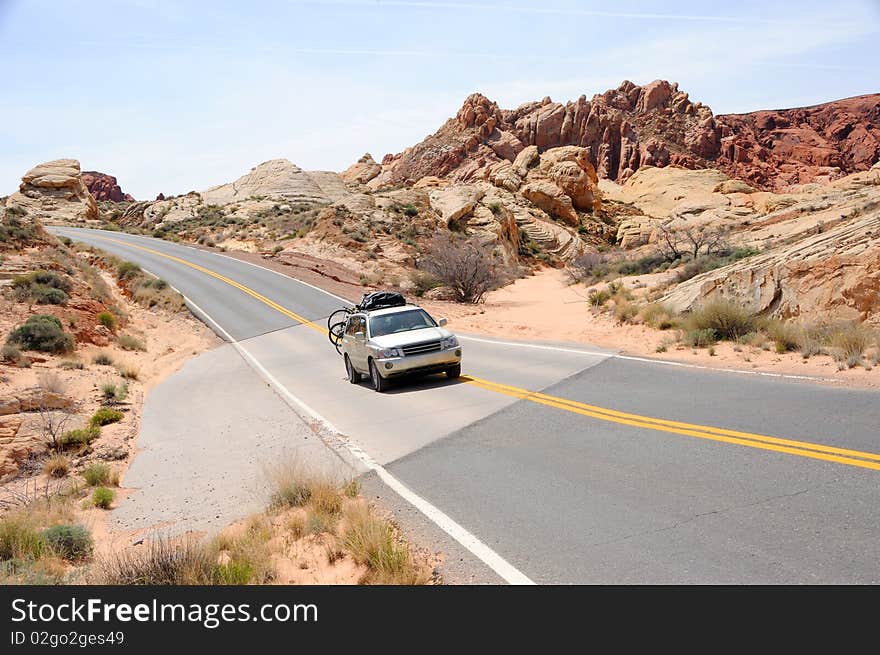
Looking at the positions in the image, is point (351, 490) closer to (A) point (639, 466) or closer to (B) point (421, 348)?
(A) point (639, 466)

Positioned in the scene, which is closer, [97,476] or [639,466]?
[639,466]

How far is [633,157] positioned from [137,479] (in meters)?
110

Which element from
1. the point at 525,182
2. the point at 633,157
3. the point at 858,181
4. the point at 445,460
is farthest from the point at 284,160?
the point at 445,460

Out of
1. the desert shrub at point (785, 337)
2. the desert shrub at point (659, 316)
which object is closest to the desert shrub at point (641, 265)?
the desert shrub at point (659, 316)

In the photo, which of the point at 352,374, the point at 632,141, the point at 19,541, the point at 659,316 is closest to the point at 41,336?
the point at 352,374

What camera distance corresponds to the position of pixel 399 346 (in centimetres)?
1293

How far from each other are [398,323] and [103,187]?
17797 centimetres

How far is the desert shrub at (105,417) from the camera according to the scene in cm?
1315

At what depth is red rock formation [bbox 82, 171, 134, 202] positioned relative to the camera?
162000 millimetres

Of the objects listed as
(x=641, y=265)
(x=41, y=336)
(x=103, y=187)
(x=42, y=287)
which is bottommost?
(x=41, y=336)

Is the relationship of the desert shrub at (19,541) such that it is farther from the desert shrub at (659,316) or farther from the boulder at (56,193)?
the boulder at (56,193)

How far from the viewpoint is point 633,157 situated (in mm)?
107688

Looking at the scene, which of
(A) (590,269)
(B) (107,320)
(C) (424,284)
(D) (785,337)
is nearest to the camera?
(D) (785,337)

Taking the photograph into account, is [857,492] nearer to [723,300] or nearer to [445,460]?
[445,460]
